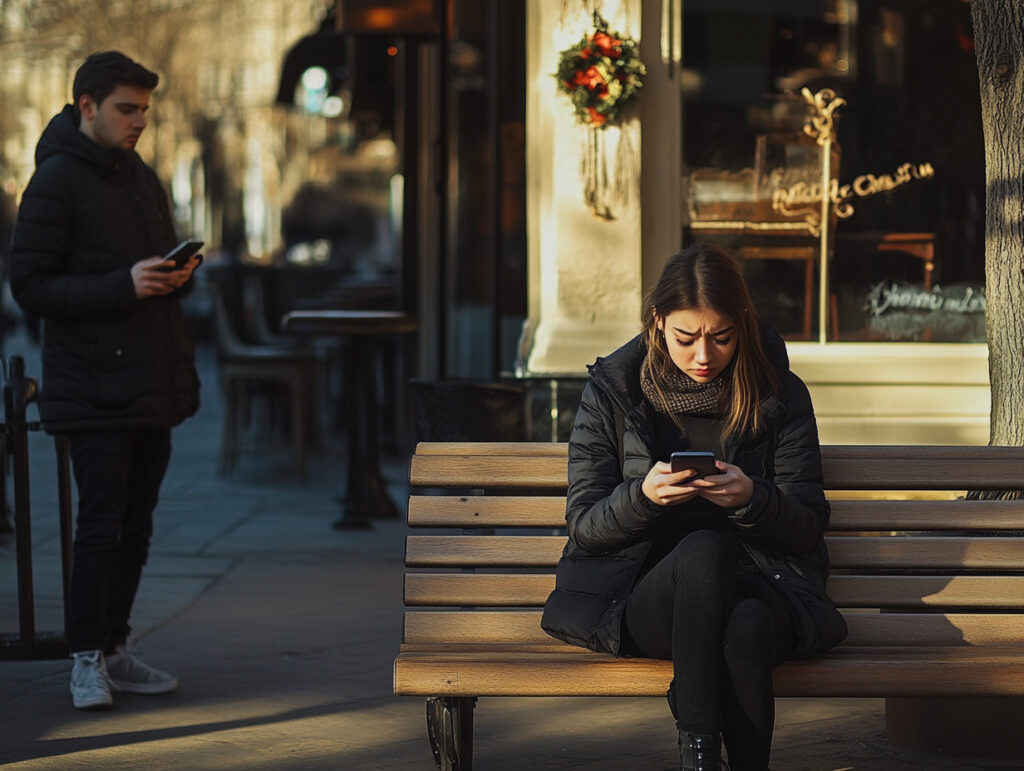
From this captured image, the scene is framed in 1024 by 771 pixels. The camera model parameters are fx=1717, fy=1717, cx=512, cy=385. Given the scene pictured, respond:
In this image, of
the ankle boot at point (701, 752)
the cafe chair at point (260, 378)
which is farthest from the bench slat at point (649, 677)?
the cafe chair at point (260, 378)

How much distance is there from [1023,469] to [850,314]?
3.74m

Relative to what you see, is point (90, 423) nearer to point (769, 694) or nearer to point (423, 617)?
point (423, 617)

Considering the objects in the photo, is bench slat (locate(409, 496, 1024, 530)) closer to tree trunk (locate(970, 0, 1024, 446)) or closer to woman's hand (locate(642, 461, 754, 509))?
woman's hand (locate(642, 461, 754, 509))

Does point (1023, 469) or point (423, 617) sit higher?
point (1023, 469)

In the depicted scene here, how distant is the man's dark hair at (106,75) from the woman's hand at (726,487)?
2.50 metres

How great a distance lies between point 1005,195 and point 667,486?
192cm

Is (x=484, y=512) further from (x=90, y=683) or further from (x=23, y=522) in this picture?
(x=23, y=522)

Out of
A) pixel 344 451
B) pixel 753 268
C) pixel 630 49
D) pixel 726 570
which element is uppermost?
pixel 630 49

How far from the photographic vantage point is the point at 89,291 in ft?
17.5

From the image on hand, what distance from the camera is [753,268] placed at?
26.9 ft

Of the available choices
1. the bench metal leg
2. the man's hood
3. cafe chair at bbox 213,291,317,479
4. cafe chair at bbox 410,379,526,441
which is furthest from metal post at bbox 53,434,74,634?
cafe chair at bbox 213,291,317,479

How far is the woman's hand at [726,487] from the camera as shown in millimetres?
3939

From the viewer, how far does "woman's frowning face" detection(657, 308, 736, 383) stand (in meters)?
4.17

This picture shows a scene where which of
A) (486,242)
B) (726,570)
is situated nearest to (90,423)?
(726,570)
